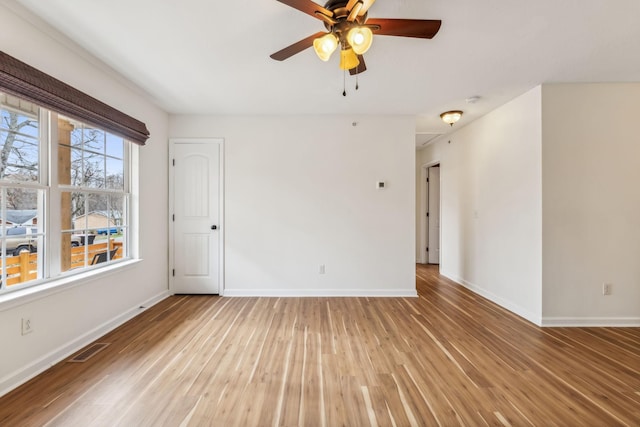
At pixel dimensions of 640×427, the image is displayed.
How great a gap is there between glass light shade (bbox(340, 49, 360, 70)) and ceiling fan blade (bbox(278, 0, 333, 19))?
0.90 ft

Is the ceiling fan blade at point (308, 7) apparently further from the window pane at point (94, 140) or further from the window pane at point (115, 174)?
the window pane at point (115, 174)

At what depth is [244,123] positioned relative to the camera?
3.80 metres

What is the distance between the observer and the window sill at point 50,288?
1.77 m

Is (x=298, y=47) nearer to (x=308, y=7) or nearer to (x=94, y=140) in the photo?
(x=308, y=7)

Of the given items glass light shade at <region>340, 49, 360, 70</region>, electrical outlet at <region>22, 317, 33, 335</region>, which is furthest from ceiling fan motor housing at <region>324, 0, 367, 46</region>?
electrical outlet at <region>22, 317, 33, 335</region>

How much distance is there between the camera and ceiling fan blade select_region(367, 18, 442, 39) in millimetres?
1541

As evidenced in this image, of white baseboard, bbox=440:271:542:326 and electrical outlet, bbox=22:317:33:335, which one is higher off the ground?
electrical outlet, bbox=22:317:33:335

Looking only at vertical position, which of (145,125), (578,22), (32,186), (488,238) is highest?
(578,22)

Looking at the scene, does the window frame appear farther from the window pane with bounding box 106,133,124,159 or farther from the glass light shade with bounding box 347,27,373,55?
the glass light shade with bounding box 347,27,373,55

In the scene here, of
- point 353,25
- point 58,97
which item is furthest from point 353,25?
point 58,97

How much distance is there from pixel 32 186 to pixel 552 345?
461cm

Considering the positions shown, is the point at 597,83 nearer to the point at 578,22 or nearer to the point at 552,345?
the point at 578,22

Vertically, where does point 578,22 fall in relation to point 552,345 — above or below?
above

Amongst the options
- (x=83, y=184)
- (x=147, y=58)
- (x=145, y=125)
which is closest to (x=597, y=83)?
(x=147, y=58)
